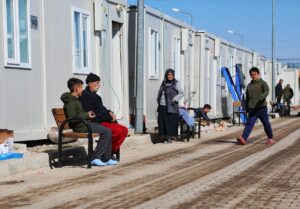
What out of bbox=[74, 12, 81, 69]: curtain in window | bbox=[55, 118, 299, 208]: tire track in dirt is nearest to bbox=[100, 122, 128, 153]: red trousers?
bbox=[55, 118, 299, 208]: tire track in dirt

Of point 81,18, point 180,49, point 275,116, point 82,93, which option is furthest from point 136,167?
point 275,116

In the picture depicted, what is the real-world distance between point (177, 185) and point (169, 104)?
6301 millimetres

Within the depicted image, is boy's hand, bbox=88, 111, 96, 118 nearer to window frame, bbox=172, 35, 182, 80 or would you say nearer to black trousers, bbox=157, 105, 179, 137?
black trousers, bbox=157, 105, 179, 137

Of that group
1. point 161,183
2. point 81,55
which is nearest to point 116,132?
point 161,183

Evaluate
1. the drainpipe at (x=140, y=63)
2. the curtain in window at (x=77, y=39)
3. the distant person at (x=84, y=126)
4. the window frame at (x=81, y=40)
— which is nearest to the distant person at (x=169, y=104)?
the drainpipe at (x=140, y=63)

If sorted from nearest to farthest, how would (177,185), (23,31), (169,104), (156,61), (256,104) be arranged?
(177,185)
(23,31)
(256,104)
(169,104)
(156,61)

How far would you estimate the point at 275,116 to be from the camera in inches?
1129

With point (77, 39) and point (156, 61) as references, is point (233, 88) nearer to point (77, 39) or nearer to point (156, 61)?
point (156, 61)

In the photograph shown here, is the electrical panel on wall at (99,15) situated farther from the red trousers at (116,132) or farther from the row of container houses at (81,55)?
the red trousers at (116,132)

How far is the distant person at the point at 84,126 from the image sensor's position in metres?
9.65

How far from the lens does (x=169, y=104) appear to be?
14148mm

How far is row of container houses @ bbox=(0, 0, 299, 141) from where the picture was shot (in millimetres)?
10695

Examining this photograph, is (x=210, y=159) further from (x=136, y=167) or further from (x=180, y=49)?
(x=180, y=49)

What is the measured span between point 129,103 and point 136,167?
609cm
